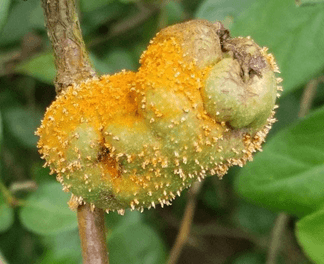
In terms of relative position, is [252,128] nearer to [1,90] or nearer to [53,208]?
[53,208]

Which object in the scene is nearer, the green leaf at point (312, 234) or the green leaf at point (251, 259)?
the green leaf at point (312, 234)

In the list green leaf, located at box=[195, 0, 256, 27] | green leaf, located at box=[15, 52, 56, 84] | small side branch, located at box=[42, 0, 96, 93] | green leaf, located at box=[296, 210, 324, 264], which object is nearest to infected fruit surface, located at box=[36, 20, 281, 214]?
small side branch, located at box=[42, 0, 96, 93]

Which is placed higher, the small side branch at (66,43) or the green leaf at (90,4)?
the green leaf at (90,4)

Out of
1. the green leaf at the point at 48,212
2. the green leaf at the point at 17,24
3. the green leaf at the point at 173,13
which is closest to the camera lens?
the green leaf at the point at 48,212

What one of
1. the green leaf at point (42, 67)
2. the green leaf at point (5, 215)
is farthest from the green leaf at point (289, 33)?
the green leaf at point (5, 215)

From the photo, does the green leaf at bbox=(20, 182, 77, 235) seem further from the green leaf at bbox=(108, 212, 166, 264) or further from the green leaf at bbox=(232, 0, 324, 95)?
the green leaf at bbox=(232, 0, 324, 95)

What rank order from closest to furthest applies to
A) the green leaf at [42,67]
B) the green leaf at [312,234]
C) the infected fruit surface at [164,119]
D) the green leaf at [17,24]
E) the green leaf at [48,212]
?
the infected fruit surface at [164,119]
the green leaf at [312,234]
the green leaf at [48,212]
the green leaf at [42,67]
the green leaf at [17,24]

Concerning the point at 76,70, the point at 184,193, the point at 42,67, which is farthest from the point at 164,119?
the point at 184,193

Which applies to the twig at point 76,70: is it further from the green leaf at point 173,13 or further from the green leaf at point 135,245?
the green leaf at point 173,13
